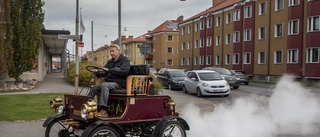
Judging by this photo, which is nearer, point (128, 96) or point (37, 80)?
point (128, 96)

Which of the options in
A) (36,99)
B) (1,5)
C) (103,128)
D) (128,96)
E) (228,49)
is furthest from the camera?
(228,49)

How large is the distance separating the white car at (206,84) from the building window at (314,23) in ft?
50.0

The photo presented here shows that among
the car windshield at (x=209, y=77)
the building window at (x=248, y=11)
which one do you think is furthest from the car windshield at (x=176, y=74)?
the building window at (x=248, y=11)

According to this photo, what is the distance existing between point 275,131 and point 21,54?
16543 millimetres

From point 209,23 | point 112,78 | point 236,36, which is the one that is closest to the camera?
point 112,78

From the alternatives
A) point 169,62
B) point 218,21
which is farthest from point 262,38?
point 169,62

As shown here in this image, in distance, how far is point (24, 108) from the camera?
1274 centimetres

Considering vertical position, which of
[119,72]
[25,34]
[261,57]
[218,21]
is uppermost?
[218,21]

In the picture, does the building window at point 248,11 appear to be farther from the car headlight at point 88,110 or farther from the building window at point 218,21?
the car headlight at point 88,110

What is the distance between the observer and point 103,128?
19.7ft

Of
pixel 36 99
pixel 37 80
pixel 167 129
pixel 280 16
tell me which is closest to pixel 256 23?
pixel 280 16

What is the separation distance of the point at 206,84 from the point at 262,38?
78.2ft

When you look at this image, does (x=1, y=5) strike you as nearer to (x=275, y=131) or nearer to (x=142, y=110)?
(x=142, y=110)

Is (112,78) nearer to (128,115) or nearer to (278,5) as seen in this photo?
(128,115)
